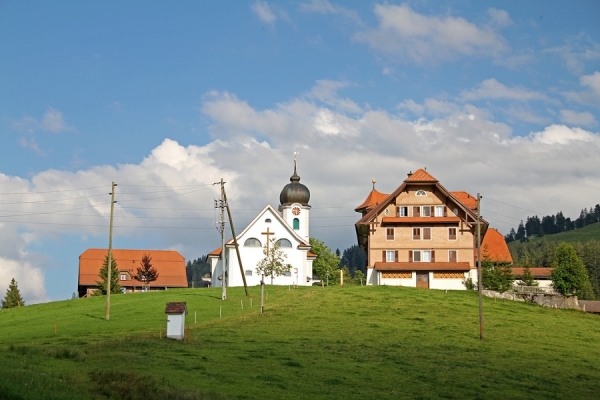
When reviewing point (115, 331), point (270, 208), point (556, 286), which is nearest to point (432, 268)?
point (270, 208)

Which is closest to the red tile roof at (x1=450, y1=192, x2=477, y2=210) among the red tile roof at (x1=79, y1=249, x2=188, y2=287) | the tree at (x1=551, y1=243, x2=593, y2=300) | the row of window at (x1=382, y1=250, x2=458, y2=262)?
the row of window at (x1=382, y1=250, x2=458, y2=262)

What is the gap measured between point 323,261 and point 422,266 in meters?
38.4

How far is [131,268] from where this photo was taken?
12088 centimetres

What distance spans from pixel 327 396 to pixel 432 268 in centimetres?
5598

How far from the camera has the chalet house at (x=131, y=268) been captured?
11800 cm

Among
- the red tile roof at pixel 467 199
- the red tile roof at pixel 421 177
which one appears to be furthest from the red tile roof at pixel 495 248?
the red tile roof at pixel 421 177

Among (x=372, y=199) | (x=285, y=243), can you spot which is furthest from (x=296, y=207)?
(x=285, y=243)

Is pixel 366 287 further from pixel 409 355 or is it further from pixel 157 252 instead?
pixel 157 252

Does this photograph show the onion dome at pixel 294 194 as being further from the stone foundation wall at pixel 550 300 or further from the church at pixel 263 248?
the stone foundation wall at pixel 550 300

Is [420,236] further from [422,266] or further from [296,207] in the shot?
[296,207]

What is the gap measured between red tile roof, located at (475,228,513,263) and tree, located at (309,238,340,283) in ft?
93.0

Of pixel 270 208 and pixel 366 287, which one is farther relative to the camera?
pixel 270 208

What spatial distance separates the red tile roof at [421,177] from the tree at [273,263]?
1687cm

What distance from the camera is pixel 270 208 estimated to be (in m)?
94.9
